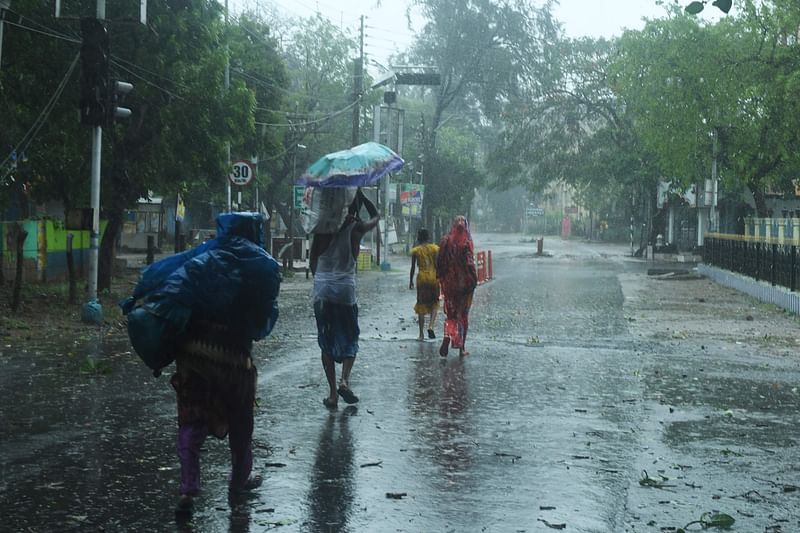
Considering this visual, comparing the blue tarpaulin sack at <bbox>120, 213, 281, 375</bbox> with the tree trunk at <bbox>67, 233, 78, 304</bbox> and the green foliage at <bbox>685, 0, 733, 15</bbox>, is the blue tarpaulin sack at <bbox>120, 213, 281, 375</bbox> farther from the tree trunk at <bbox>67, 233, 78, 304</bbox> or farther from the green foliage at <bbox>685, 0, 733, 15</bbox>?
the tree trunk at <bbox>67, 233, 78, 304</bbox>

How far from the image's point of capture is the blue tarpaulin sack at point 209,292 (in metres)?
5.91

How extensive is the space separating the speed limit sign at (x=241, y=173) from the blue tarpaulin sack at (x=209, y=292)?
24897mm

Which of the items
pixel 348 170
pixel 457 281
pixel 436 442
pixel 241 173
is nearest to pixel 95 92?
pixel 457 281

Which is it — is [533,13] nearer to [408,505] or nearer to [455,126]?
[455,126]

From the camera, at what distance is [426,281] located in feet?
52.3

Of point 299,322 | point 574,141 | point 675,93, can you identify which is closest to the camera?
point 299,322

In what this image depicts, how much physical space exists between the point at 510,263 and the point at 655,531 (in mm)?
44654

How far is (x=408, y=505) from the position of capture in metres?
6.35

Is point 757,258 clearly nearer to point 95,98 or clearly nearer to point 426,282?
point 426,282

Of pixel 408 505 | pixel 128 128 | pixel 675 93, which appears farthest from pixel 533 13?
pixel 408 505

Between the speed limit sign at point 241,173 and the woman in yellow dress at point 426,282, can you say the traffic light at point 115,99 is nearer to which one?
the woman in yellow dress at point 426,282

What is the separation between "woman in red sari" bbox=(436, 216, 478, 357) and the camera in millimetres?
13969

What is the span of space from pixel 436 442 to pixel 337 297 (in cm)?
200

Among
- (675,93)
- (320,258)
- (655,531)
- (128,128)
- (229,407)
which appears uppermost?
(675,93)
